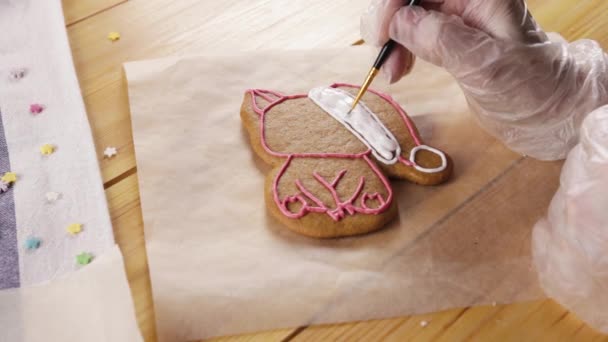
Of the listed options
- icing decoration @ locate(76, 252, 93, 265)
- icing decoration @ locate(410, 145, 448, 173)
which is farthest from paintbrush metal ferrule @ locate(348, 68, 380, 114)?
icing decoration @ locate(76, 252, 93, 265)

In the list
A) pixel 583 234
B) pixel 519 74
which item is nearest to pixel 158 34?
pixel 519 74

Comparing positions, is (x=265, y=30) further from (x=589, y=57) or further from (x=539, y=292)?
(x=539, y=292)

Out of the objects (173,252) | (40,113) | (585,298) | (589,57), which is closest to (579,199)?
(585,298)

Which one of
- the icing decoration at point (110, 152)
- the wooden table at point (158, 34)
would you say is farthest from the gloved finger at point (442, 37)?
the icing decoration at point (110, 152)

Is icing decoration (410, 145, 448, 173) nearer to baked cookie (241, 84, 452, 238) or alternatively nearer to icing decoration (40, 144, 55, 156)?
baked cookie (241, 84, 452, 238)

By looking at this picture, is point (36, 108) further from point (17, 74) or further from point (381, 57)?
point (381, 57)
